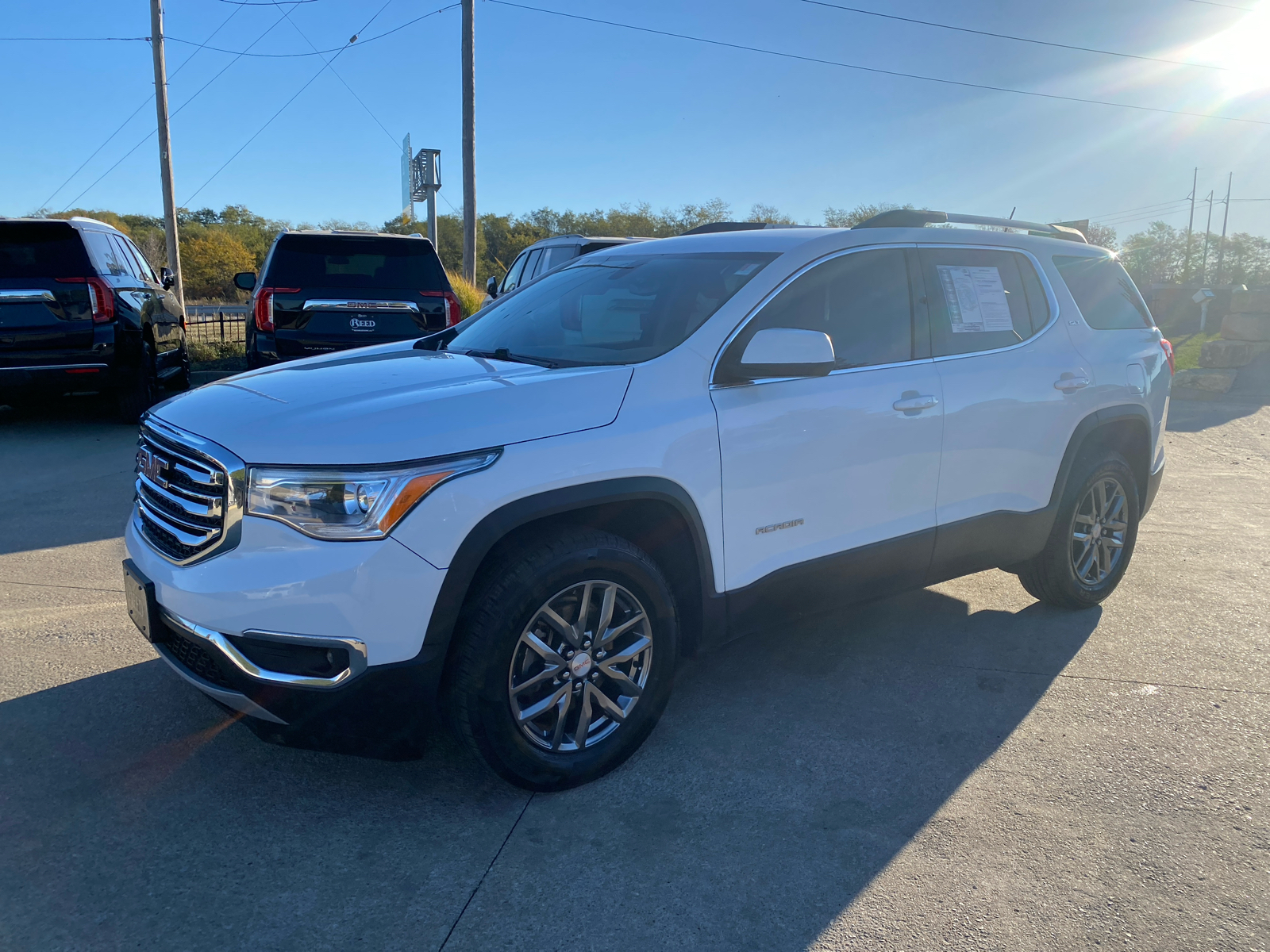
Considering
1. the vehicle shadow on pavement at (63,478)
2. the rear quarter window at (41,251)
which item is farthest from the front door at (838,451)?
the rear quarter window at (41,251)

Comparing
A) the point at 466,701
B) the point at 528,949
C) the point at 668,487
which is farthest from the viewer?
the point at 668,487

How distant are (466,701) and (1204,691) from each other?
3140 millimetres

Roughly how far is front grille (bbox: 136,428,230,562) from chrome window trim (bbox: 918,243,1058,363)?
285cm

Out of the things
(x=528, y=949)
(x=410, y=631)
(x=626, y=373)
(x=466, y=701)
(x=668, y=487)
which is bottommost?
(x=528, y=949)

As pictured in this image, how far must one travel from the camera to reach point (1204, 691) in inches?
159

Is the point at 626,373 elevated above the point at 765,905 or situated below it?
above

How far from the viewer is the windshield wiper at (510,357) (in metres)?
3.54

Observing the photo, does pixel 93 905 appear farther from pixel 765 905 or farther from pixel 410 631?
pixel 765 905

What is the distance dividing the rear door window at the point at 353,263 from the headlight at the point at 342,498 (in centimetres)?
651

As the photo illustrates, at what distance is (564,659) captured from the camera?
308cm

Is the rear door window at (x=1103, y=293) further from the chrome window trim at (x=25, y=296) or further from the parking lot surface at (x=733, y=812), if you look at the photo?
the chrome window trim at (x=25, y=296)

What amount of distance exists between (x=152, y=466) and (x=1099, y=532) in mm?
4345

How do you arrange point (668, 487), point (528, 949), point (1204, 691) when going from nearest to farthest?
point (528, 949), point (668, 487), point (1204, 691)

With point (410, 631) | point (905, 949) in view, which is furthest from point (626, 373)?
point (905, 949)
